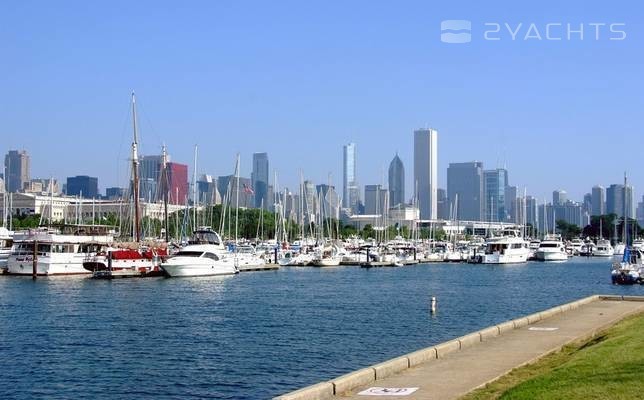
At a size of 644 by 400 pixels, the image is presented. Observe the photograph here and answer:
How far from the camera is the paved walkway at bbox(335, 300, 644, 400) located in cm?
2230

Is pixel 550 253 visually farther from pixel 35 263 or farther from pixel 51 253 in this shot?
pixel 35 263

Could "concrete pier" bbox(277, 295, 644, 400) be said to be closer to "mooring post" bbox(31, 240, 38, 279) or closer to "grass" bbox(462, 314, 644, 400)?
"grass" bbox(462, 314, 644, 400)

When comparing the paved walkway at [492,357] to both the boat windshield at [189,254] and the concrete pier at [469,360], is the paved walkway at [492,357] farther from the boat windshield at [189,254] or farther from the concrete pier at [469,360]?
the boat windshield at [189,254]

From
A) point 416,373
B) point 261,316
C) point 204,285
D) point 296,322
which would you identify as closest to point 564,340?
point 416,373

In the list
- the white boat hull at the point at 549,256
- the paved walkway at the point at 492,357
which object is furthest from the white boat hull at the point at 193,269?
the white boat hull at the point at 549,256

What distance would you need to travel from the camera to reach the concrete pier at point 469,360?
70.9 ft

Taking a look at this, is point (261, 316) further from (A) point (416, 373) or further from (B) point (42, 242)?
(B) point (42, 242)

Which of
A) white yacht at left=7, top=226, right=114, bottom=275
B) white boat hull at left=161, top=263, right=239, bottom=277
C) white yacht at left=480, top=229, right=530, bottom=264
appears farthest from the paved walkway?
white yacht at left=480, top=229, right=530, bottom=264

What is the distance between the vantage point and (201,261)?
323 feet

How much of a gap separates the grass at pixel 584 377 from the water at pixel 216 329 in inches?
367

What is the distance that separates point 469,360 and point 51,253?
76.9 metres

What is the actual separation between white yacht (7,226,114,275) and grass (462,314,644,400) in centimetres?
7630

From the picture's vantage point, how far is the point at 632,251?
342ft

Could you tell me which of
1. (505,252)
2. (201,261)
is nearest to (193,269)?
→ (201,261)
